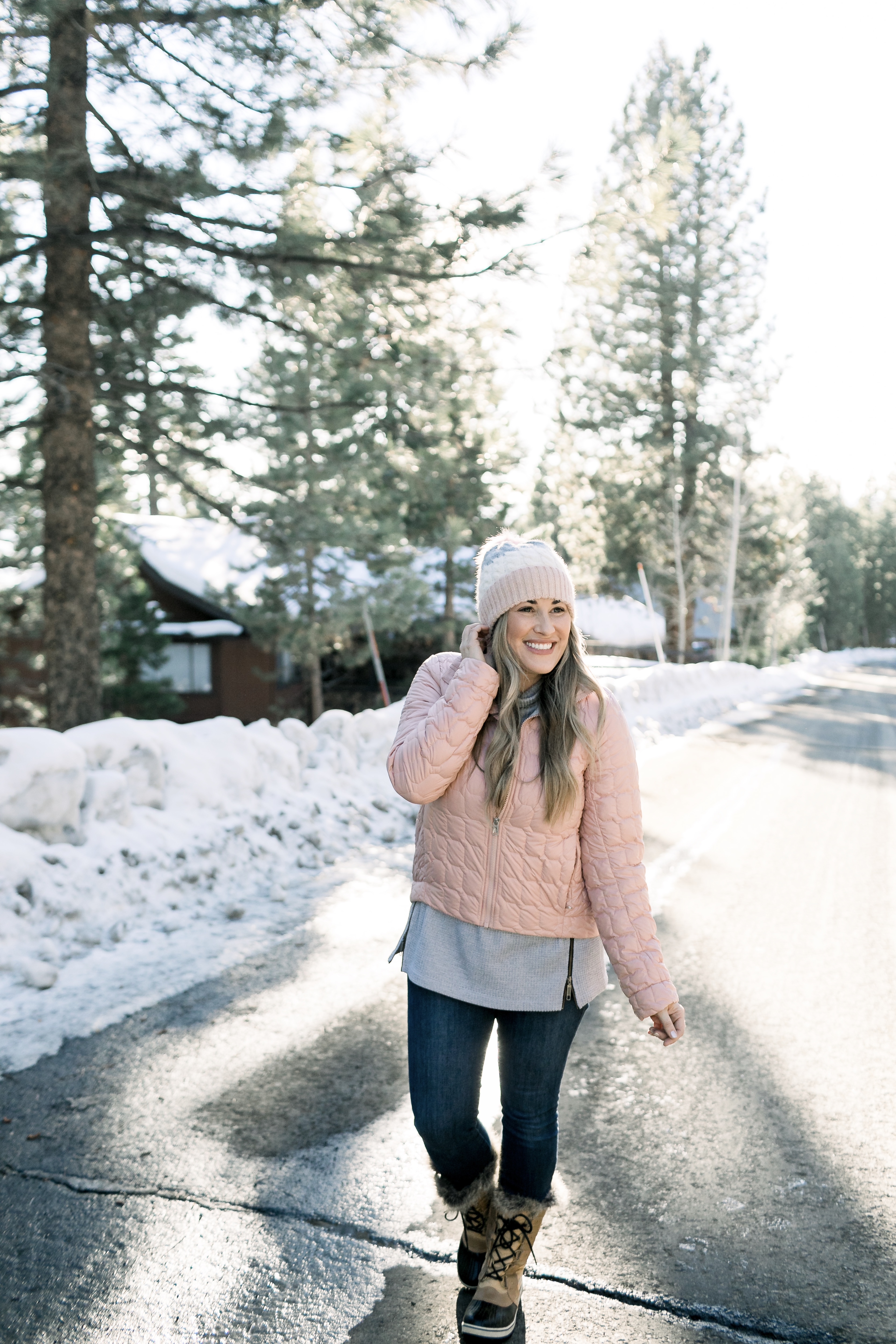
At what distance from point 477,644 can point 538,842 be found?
20.1 inches

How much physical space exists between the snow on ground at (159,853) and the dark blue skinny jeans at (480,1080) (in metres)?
2.14

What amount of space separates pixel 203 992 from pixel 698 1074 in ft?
7.26

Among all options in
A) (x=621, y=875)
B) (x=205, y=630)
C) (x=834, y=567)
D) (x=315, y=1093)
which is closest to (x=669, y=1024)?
(x=621, y=875)

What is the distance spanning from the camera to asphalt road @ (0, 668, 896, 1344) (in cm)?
261

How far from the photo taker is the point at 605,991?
5020 millimetres

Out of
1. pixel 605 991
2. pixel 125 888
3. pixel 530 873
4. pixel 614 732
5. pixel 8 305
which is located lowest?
pixel 605 991

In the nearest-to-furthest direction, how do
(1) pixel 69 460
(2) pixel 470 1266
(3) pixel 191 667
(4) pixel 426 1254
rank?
(2) pixel 470 1266
(4) pixel 426 1254
(1) pixel 69 460
(3) pixel 191 667

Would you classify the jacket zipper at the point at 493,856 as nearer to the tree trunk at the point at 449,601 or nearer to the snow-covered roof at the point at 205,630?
the tree trunk at the point at 449,601

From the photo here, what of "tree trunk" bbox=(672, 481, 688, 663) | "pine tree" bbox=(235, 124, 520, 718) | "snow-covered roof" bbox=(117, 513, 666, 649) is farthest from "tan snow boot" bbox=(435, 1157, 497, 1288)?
"tree trunk" bbox=(672, 481, 688, 663)

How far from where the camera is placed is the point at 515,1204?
2547 millimetres

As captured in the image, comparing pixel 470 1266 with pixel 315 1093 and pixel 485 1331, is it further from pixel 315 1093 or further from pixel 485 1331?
pixel 315 1093

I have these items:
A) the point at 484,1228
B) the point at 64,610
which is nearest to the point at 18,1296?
the point at 484,1228

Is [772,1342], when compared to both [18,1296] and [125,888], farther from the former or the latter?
[125,888]

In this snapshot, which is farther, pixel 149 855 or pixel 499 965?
pixel 149 855
